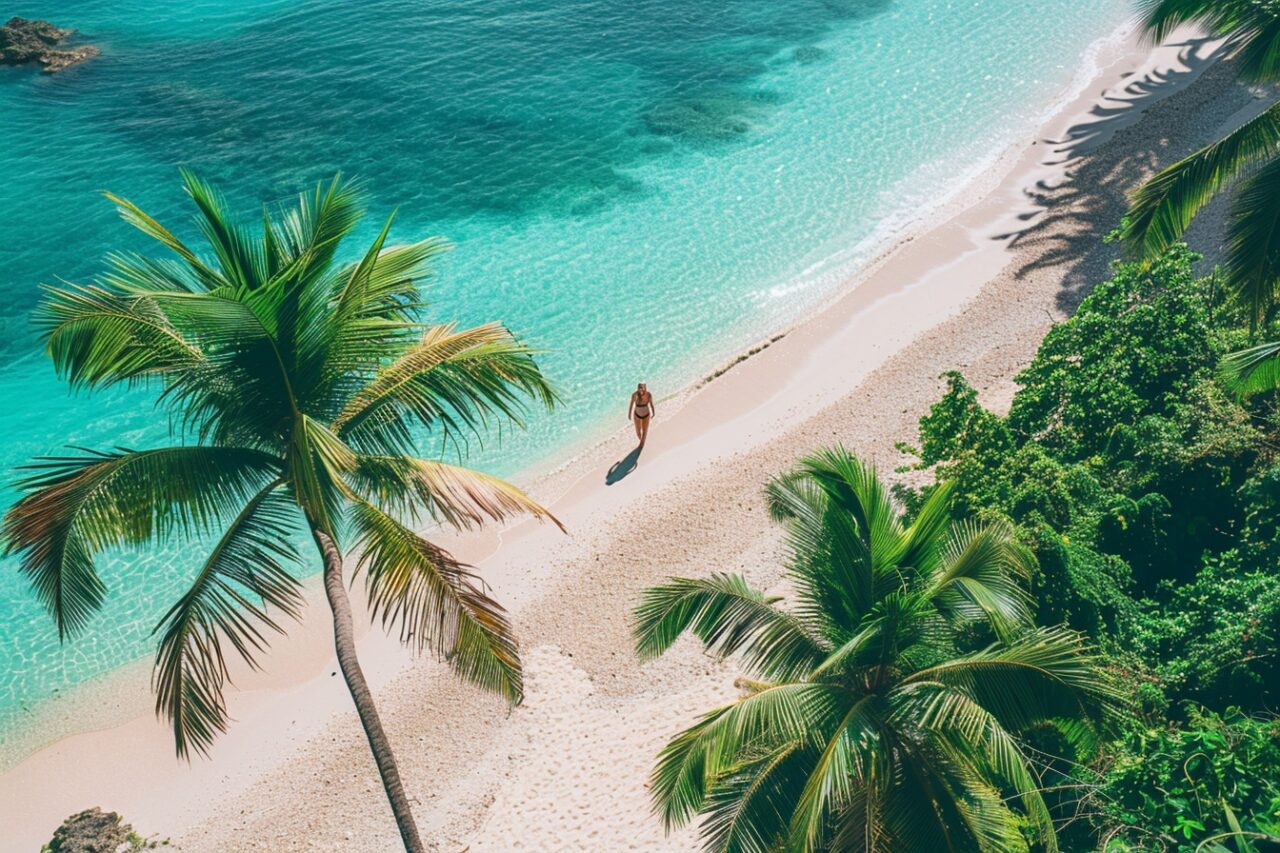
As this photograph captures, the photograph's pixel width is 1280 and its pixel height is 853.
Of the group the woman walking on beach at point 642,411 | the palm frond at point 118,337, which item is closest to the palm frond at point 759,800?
the palm frond at point 118,337

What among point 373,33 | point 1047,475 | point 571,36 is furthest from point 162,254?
point 1047,475

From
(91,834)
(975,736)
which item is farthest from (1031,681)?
(91,834)

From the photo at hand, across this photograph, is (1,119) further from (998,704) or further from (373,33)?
(998,704)

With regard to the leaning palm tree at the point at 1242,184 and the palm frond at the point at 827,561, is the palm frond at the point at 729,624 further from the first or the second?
the leaning palm tree at the point at 1242,184

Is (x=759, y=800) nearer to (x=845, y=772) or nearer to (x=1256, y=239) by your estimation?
(x=845, y=772)

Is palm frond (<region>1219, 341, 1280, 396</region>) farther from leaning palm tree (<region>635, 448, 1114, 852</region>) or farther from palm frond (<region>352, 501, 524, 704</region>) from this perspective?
palm frond (<region>352, 501, 524, 704</region>)
